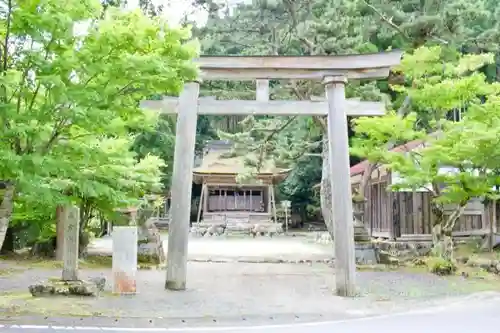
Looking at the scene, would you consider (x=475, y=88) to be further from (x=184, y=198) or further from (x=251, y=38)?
(x=251, y=38)

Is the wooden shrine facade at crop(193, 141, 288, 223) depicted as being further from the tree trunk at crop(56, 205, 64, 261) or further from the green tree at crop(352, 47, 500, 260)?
the green tree at crop(352, 47, 500, 260)

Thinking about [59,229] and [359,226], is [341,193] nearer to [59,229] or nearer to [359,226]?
[359,226]

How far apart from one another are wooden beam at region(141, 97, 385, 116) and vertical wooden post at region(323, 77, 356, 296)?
33cm

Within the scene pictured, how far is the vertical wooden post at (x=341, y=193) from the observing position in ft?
32.9

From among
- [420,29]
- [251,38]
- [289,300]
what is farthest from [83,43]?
[251,38]

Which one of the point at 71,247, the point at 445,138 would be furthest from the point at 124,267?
the point at 445,138

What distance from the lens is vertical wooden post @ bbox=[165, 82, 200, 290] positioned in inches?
411

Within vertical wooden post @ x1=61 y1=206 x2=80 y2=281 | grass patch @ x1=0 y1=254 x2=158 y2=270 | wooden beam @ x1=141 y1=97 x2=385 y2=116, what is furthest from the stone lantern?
vertical wooden post @ x1=61 y1=206 x2=80 y2=281

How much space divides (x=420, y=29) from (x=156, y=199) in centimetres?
1093

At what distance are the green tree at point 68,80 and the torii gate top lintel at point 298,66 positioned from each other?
2648 mm

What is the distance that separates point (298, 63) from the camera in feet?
35.3

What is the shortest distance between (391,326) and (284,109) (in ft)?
16.5

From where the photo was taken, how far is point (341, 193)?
400 inches

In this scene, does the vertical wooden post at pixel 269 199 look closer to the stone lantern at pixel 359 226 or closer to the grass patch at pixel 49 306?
the stone lantern at pixel 359 226
